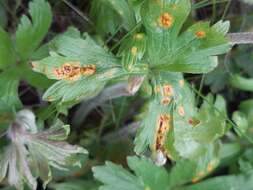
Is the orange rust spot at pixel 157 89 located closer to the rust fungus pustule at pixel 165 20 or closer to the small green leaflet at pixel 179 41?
the small green leaflet at pixel 179 41

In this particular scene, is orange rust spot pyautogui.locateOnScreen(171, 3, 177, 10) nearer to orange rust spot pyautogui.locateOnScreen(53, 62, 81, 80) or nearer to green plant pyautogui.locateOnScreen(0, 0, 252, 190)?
green plant pyautogui.locateOnScreen(0, 0, 252, 190)

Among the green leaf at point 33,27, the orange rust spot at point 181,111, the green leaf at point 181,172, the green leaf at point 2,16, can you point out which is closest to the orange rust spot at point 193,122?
the orange rust spot at point 181,111

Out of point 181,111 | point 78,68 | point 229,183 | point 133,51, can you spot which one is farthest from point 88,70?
point 229,183

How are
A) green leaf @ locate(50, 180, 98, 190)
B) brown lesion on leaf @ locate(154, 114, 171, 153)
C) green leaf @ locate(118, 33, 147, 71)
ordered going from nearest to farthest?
1. green leaf @ locate(118, 33, 147, 71)
2. brown lesion on leaf @ locate(154, 114, 171, 153)
3. green leaf @ locate(50, 180, 98, 190)

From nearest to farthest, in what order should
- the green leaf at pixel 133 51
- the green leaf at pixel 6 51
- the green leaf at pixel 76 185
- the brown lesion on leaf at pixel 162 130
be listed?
the green leaf at pixel 133 51
the brown lesion on leaf at pixel 162 130
the green leaf at pixel 6 51
the green leaf at pixel 76 185

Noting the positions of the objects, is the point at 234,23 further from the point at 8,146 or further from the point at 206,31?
the point at 8,146

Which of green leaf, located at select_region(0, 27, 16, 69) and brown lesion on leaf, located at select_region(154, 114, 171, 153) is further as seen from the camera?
green leaf, located at select_region(0, 27, 16, 69)

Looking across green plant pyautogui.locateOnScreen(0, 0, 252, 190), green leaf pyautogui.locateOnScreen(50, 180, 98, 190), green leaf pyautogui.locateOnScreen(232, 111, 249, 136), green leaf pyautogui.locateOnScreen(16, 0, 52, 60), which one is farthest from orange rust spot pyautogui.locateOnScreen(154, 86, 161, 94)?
green leaf pyautogui.locateOnScreen(232, 111, 249, 136)

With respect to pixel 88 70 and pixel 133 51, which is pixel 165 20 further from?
pixel 88 70
